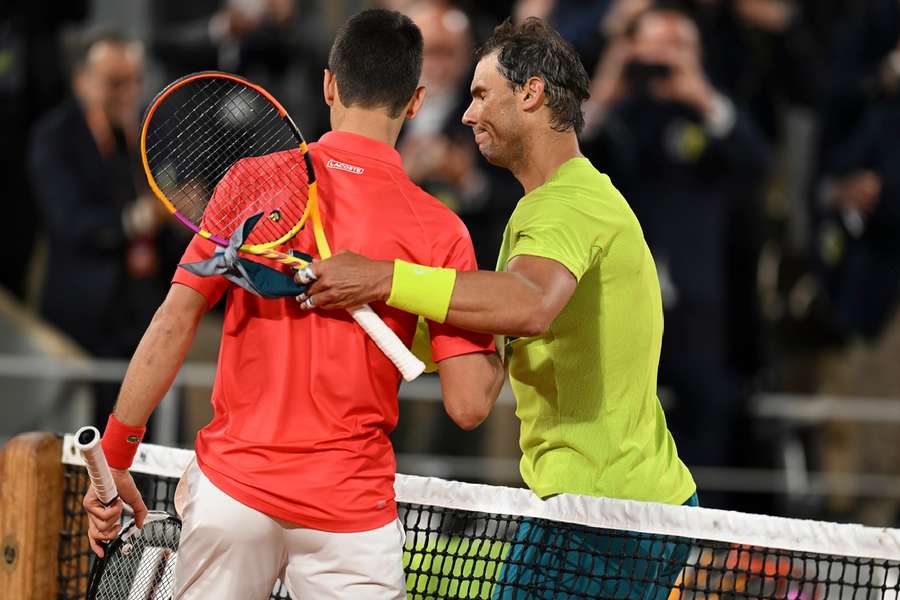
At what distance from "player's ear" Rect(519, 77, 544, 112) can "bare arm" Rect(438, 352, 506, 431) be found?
0.53 metres

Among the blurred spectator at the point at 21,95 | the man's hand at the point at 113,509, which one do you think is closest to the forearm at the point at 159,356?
the man's hand at the point at 113,509

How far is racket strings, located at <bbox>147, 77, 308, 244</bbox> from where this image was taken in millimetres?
2668

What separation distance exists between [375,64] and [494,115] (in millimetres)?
339

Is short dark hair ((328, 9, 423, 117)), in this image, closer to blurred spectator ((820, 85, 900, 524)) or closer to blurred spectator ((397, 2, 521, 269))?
blurred spectator ((397, 2, 521, 269))

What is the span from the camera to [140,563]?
9.95 ft

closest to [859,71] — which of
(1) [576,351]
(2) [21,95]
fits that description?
(2) [21,95]

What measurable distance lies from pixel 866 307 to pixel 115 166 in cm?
368

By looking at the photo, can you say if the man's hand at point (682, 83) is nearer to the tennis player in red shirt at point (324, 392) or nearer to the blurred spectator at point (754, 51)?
the blurred spectator at point (754, 51)

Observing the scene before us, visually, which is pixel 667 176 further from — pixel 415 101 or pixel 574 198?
pixel 415 101

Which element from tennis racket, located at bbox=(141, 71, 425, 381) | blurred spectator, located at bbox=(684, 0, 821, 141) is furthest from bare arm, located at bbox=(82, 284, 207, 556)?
blurred spectator, located at bbox=(684, 0, 821, 141)

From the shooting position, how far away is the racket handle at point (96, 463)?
2.61m

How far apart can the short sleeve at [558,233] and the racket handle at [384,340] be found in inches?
12.3

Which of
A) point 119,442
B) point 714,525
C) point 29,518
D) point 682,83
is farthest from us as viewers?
point 682,83

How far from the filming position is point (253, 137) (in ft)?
9.80
